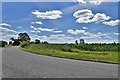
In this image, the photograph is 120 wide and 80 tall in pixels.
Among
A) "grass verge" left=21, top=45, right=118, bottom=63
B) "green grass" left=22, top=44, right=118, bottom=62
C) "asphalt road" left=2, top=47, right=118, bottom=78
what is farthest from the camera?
"green grass" left=22, top=44, right=118, bottom=62

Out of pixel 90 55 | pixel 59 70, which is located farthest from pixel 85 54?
pixel 59 70

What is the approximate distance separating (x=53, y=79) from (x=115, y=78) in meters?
A: 2.68

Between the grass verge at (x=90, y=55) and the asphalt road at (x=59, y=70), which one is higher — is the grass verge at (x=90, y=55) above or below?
above

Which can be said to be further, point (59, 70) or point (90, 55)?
point (90, 55)

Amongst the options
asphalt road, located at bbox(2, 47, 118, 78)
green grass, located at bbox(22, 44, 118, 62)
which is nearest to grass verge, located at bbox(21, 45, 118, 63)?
green grass, located at bbox(22, 44, 118, 62)

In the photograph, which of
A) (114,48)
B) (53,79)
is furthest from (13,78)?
(114,48)

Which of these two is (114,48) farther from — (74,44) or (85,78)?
(85,78)

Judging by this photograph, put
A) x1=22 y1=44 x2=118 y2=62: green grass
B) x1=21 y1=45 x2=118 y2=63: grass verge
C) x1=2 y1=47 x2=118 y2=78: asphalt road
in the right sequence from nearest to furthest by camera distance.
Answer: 1. x1=2 y1=47 x2=118 y2=78: asphalt road
2. x1=21 y1=45 x2=118 y2=63: grass verge
3. x1=22 y1=44 x2=118 y2=62: green grass

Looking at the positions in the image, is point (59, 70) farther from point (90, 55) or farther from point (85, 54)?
point (85, 54)

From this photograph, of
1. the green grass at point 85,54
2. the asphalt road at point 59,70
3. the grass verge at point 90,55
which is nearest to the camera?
the asphalt road at point 59,70

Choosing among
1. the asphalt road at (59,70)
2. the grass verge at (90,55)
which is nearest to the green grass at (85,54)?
the grass verge at (90,55)

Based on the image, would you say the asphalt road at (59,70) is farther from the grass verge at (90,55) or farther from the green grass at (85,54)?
the green grass at (85,54)

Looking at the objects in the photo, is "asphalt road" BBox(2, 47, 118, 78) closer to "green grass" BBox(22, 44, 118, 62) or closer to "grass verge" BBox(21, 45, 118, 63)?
"grass verge" BBox(21, 45, 118, 63)

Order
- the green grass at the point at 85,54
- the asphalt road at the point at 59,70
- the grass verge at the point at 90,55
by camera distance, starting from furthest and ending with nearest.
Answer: the green grass at the point at 85,54 → the grass verge at the point at 90,55 → the asphalt road at the point at 59,70
